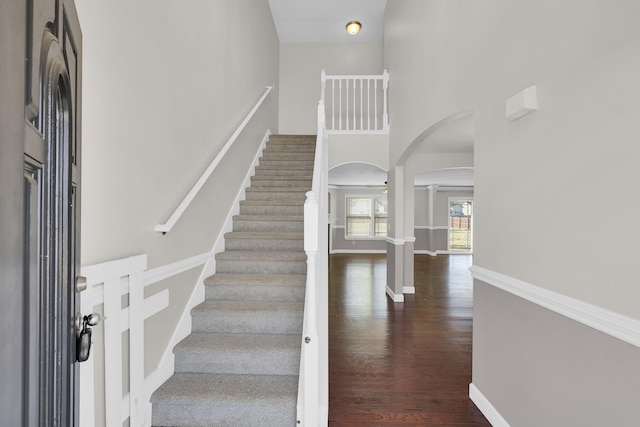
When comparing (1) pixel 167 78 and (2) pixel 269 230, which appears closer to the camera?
(1) pixel 167 78

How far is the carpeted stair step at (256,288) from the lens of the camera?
105 inches

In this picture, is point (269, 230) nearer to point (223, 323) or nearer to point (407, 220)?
point (223, 323)

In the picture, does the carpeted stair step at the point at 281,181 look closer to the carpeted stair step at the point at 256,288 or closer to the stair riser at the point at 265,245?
the stair riser at the point at 265,245

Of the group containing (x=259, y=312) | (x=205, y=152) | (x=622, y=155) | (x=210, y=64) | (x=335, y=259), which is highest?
(x=210, y=64)

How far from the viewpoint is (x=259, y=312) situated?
2.43m

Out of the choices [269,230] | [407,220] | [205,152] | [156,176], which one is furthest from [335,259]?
[156,176]

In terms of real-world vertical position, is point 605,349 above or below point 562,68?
below

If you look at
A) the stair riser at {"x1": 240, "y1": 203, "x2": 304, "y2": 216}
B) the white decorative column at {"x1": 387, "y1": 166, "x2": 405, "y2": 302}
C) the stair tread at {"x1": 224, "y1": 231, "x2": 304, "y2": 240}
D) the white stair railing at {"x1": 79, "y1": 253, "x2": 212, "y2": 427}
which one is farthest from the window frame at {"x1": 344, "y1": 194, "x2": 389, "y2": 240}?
the white stair railing at {"x1": 79, "y1": 253, "x2": 212, "y2": 427}

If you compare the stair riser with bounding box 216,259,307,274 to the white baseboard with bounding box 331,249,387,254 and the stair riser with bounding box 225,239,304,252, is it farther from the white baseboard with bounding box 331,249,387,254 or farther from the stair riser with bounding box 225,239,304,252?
the white baseboard with bounding box 331,249,387,254

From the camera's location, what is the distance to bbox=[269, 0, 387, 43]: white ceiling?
19.5ft

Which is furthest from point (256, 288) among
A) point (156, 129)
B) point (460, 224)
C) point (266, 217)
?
point (460, 224)

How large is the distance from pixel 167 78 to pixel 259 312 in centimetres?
169

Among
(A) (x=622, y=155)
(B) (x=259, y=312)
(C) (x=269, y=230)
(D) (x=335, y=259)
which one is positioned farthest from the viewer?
(D) (x=335, y=259)

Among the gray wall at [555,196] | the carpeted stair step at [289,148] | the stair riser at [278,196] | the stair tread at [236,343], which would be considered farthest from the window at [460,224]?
the stair tread at [236,343]
